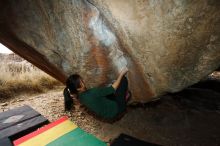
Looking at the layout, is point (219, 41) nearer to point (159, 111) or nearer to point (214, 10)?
point (214, 10)

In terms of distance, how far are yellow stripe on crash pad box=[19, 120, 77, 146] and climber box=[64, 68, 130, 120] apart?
0.53 m

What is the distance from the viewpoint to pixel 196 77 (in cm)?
271

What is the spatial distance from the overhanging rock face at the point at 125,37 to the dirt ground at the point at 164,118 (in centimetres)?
75

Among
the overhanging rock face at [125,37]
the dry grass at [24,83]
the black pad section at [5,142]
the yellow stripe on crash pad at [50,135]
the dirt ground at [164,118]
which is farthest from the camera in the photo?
the dry grass at [24,83]

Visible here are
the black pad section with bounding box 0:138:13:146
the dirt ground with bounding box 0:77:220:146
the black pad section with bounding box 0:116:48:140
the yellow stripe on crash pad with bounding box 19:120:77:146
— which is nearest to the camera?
the black pad section with bounding box 0:138:13:146

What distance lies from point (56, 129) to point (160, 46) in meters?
1.91

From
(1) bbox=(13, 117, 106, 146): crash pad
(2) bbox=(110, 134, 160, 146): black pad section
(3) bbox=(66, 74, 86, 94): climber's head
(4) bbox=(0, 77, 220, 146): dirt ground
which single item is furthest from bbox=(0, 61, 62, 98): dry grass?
(2) bbox=(110, 134, 160, 146): black pad section

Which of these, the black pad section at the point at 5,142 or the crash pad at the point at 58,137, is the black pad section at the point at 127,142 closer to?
the crash pad at the point at 58,137

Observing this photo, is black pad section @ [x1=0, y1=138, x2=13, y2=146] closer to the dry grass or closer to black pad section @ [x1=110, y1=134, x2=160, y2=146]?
black pad section @ [x1=110, y1=134, x2=160, y2=146]

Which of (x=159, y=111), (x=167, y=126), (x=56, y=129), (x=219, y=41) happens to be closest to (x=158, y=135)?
(x=167, y=126)

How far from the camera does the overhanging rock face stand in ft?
7.93

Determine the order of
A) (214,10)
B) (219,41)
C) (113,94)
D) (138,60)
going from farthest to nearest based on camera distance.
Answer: (113,94) < (138,60) < (219,41) < (214,10)

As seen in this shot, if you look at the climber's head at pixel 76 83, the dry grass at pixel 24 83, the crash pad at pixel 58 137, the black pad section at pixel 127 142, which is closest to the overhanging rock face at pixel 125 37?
the climber's head at pixel 76 83

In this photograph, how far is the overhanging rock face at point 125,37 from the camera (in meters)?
2.42
